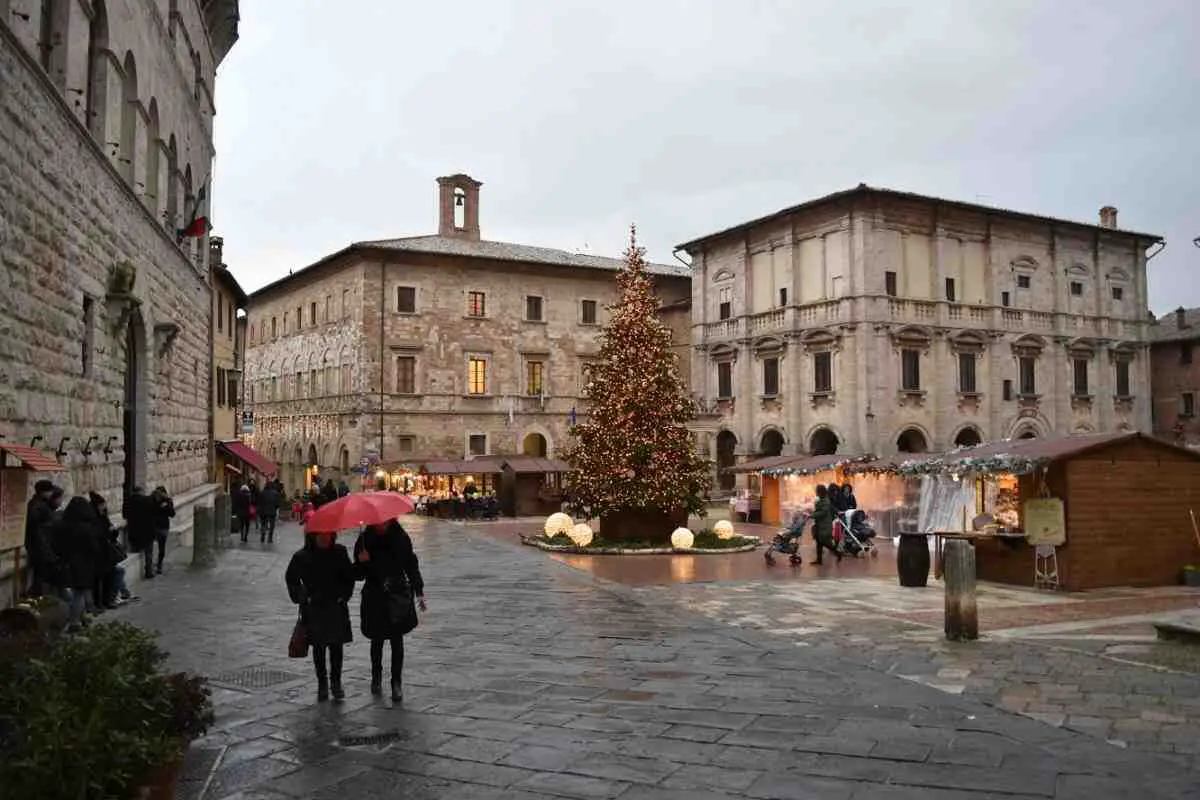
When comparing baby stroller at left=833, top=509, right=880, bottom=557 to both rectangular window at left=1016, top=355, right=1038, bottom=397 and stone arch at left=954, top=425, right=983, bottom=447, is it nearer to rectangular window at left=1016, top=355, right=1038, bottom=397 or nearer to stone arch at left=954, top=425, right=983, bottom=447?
stone arch at left=954, top=425, right=983, bottom=447

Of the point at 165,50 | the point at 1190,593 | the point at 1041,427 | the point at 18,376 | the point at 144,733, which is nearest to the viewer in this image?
the point at 144,733

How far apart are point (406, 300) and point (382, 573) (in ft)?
112

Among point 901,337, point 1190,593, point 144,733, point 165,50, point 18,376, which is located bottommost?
point 1190,593

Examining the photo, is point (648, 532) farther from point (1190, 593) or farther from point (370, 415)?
point (370, 415)

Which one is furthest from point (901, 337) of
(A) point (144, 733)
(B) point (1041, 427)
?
(A) point (144, 733)

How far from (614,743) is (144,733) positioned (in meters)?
2.89

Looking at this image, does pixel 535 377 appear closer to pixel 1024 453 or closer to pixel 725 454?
pixel 725 454

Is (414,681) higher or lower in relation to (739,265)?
lower

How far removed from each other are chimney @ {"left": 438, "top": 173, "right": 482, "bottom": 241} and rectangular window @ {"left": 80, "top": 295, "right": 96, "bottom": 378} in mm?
32334

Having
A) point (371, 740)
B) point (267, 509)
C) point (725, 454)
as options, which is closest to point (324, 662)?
point (371, 740)

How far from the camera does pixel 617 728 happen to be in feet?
21.4

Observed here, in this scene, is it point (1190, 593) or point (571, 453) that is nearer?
point (1190, 593)

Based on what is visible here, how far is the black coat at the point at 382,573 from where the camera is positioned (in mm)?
7227

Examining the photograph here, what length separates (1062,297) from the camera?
3816 centimetres
